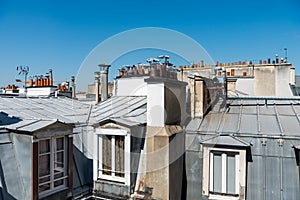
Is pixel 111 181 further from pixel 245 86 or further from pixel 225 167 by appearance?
pixel 245 86

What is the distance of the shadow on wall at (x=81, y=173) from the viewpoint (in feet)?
16.5

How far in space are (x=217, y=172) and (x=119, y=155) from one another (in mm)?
1954

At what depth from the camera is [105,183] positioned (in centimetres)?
493

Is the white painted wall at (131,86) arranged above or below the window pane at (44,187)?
above

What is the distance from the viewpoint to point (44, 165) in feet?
13.8

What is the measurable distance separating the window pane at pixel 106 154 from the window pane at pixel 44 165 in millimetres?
1082

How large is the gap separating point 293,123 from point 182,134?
7.94ft

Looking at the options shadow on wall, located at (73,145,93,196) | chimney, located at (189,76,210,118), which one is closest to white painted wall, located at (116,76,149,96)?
chimney, located at (189,76,210,118)

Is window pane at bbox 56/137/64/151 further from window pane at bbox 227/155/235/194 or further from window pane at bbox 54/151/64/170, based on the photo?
window pane at bbox 227/155/235/194

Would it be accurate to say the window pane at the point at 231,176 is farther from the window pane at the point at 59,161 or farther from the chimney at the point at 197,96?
the window pane at the point at 59,161

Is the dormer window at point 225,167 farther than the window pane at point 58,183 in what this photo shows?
Yes

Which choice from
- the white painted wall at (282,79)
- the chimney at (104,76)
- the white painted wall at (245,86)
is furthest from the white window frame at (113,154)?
the white painted wall at (282,79)

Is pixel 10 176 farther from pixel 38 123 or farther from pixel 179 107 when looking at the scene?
pixel 179 107

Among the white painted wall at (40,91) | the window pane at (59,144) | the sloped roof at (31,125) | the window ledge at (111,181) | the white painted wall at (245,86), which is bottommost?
the window ledge at (111,181)
